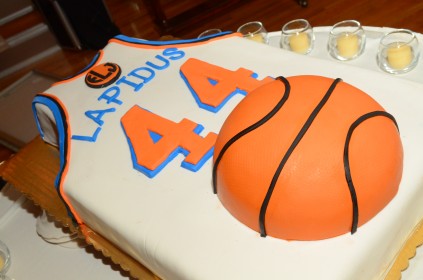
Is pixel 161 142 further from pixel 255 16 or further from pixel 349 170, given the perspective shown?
pixel 255 16

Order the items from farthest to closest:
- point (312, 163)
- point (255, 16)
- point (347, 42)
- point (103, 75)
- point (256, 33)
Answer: point (255, 16)
point (256, 33)
point (347, 42)
point (103, 75)
point (312, 163)

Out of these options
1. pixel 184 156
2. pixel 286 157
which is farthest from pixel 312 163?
pixel 184 156

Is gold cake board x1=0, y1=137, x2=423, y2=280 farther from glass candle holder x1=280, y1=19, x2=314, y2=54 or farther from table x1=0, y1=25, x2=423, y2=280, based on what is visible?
glass candle holder x1=280, y1=19, x2=314, y2=54

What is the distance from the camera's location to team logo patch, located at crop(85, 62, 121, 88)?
2.21 meters

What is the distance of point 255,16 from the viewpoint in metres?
4.71

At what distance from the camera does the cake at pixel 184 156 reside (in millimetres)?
1405

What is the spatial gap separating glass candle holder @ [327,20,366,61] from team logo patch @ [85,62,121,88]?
1.10 metres

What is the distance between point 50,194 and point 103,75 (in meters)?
0.62

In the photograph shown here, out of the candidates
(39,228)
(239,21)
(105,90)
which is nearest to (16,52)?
(239,21)

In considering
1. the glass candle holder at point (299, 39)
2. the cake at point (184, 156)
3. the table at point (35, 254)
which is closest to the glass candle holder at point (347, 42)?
the glass candle holder at point (299, 39)

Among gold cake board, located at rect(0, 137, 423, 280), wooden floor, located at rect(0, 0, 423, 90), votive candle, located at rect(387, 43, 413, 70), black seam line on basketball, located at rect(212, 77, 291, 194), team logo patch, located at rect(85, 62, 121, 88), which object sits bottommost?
wooden floor, located at rect(0, 0, 423, 90)

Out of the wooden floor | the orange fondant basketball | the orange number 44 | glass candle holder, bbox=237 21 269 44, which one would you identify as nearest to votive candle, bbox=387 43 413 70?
glass candle holder, bbox=237 21 269 44

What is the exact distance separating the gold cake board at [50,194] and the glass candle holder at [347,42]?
104 cm

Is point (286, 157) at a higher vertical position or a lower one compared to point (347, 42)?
higher
